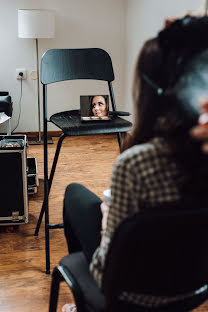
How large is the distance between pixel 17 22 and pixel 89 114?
2.73 m

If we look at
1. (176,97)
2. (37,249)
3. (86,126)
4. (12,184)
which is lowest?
(37,249)

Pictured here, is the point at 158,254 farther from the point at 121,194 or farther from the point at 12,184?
the point at 12,184

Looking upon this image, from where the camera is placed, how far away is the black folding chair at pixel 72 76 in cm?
176

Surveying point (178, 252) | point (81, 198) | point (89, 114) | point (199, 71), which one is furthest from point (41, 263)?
point (199, 71)

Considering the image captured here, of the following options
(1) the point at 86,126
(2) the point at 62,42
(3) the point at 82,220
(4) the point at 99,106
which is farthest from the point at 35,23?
(3) the point at 82,220

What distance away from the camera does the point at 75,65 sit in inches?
77.4

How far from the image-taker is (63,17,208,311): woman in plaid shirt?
2.55 ft

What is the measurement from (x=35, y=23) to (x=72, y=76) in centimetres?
210

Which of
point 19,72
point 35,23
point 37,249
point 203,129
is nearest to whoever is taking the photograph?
point 203,129

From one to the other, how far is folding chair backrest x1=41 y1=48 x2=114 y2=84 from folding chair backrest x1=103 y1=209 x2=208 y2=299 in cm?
120

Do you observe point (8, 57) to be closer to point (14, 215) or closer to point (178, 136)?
point (14, 215)

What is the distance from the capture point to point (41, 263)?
197 cm

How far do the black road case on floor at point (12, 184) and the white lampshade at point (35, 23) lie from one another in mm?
1959

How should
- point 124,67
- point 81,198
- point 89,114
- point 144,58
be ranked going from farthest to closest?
point 124,67 → point 89,114 → point 81,198 → point 144,58
